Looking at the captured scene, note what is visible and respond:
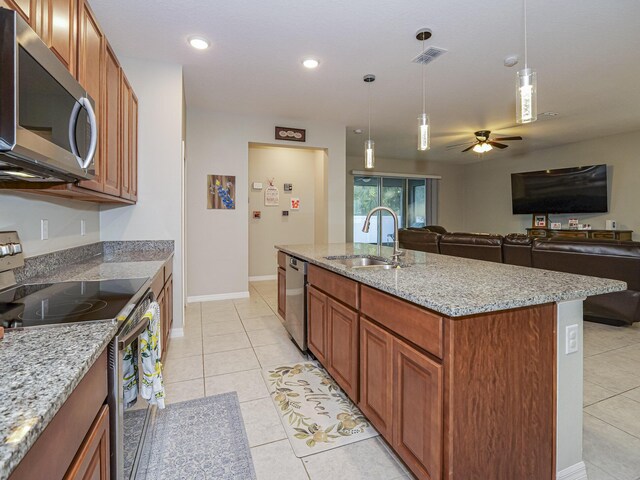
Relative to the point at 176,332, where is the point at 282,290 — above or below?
above

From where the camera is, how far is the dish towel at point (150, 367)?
1.29 meters

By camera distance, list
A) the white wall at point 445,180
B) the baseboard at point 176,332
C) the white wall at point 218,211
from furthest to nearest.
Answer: the white wall at point 445,180
the white wall at point 218,211
the baseboard at point 176,332

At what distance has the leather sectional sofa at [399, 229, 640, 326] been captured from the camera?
3.11 meters

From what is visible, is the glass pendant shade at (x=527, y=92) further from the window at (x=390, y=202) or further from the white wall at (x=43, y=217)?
the window at (x=390, y=202)

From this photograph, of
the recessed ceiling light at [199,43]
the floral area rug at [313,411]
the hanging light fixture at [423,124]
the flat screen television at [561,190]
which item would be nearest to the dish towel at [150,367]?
the floral area rug at [313,411]

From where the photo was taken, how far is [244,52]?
3012 mm

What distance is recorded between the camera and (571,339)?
135 cm

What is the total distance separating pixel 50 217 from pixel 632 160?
27.0 feet

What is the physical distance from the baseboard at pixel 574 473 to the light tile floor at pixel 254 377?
2.05 feet

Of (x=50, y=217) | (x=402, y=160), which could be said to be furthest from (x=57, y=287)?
(x=402, y=160)

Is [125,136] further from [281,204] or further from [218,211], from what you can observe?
[281,204]

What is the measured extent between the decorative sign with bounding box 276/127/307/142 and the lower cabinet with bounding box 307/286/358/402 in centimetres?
308

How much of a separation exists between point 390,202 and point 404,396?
24.7ft

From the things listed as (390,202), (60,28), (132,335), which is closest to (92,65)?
(60,28)
